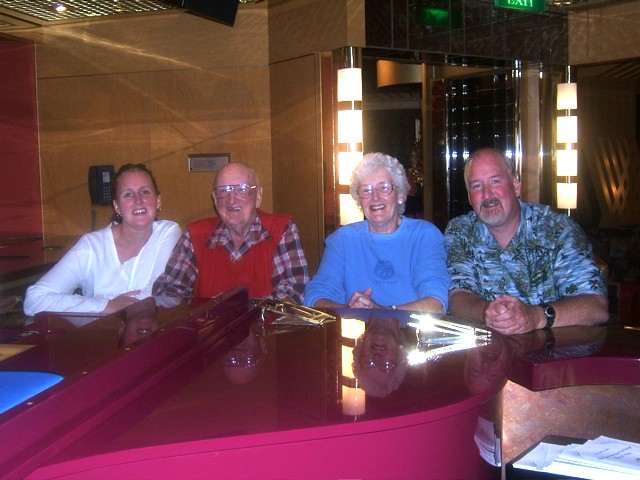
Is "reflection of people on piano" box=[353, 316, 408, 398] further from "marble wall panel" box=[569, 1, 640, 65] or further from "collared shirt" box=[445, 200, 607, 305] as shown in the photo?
"marble wall panel" box=[569, 1, 640, 65]

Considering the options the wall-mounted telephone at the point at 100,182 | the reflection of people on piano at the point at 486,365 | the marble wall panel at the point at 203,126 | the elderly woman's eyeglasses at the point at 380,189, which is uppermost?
the marble wall panel at the point at 203,126

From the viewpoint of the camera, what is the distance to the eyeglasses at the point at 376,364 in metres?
1.52

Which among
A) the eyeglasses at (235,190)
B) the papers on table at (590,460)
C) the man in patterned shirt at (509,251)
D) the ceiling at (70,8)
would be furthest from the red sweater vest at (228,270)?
the ceiling at (70,8)

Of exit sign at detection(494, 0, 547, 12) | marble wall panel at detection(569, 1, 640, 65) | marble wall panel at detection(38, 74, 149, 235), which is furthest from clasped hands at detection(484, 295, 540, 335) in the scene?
marble wall panel at detection(569, 1, 640, 65)

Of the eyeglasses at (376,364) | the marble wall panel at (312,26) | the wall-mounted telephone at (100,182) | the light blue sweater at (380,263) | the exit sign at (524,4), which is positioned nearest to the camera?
the eyeglasses at (376,364)

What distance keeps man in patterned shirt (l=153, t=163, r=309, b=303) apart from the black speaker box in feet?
4.96

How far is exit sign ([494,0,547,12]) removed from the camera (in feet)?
19.3

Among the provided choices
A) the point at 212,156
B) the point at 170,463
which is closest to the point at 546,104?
the point at 212,156

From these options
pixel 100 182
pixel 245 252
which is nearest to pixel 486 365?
pixel 245 252

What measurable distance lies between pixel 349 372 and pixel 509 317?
840mm

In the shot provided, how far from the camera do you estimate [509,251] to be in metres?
2.83

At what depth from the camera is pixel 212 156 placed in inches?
242

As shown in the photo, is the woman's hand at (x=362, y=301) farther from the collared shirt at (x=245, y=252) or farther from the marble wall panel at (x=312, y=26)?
the marble wall panel at (x=312, y=26)

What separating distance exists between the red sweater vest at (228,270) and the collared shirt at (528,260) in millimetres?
861
